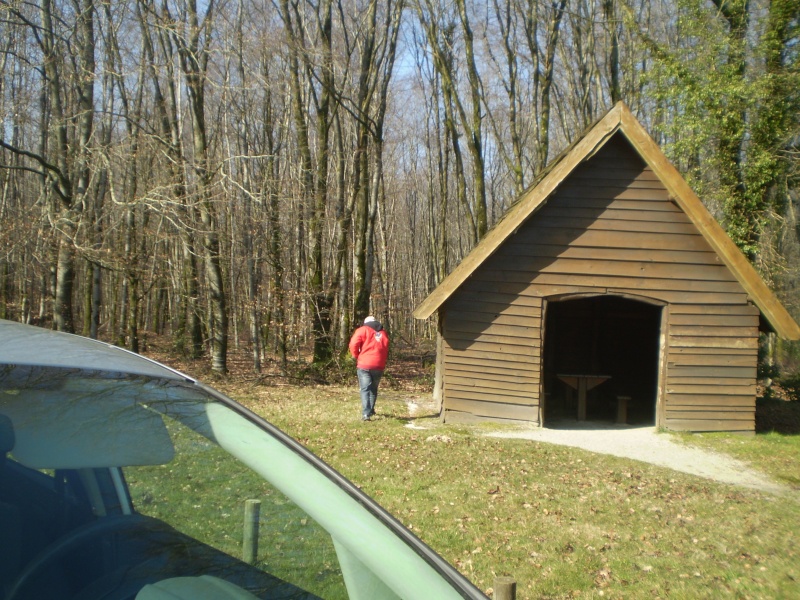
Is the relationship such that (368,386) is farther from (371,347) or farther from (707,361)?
(707,361)

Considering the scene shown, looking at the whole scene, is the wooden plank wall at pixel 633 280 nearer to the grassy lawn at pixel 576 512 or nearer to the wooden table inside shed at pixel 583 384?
the grassy lawn at pixel 576 512

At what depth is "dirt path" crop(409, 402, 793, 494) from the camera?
10227 millimetres

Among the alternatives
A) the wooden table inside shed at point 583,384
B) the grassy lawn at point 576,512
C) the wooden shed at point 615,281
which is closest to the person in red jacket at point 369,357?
the grassy lawn at point 576,512

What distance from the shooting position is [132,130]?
84.7 ft

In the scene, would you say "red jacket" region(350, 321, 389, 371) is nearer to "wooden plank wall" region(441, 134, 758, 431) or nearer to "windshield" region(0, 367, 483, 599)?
"wooden plank wall" region(441, 134, 758, 431)

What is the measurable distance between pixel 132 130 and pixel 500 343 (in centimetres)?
1810

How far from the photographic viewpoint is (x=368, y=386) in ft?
44.9

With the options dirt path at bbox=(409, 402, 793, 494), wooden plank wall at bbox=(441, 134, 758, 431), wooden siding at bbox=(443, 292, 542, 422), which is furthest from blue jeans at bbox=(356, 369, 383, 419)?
wooden plank wall at bbox=(441, 134, 758, 431)

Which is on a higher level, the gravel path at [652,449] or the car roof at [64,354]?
the car roof at [64,354]

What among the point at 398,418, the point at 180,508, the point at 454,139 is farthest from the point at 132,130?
the point at 180,508

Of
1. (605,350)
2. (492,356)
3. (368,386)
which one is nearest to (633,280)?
(492,356)

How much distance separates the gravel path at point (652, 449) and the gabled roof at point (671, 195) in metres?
2.77

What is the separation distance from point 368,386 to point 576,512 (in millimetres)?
6320

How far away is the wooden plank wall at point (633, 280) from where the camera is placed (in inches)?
519
